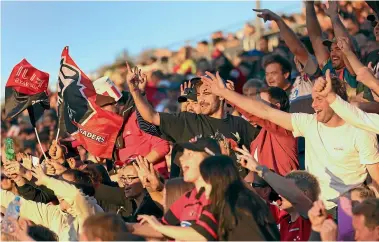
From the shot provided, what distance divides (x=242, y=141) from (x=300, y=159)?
1.66 ft

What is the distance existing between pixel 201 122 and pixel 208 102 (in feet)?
0.66

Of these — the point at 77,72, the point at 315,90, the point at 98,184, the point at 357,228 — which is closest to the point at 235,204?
the point at 357,228

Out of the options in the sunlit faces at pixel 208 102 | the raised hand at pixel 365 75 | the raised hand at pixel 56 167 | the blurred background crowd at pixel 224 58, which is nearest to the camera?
the raised hand at pixel 365 75

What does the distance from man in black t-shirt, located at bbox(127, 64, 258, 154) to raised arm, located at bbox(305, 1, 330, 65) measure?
134 cm

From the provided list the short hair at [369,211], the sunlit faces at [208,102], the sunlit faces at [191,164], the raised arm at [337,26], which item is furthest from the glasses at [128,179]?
the short hair at [369,211]

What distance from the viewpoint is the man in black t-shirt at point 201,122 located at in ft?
26.3

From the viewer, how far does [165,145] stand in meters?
8.58

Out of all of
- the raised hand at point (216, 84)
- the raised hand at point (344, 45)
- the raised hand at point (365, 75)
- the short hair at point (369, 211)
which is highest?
the raised hand at point (344, 45)

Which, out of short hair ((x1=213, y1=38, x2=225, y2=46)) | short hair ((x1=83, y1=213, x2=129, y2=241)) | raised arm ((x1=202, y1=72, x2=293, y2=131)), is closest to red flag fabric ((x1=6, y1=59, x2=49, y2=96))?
raised arm ((x1=202, y1=72, x2=293, y2=131))

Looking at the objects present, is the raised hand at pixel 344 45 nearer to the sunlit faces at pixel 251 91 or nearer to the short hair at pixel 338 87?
the short hair at pixel 338 87

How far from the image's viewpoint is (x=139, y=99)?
315 inches

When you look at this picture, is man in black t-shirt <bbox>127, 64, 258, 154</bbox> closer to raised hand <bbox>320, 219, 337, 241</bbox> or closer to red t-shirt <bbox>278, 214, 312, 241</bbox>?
red t-shirt <bbox>278, 214, 312, 241</bbox>

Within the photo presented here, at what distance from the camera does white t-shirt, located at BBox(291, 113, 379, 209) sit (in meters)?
6.97

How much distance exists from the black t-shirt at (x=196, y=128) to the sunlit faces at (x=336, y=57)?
1221 millimetres
